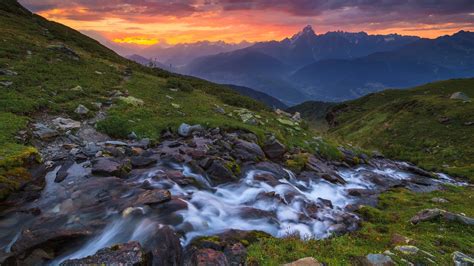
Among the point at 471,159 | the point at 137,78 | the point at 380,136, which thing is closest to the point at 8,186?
the point at 137,78

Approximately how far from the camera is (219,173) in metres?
18.6

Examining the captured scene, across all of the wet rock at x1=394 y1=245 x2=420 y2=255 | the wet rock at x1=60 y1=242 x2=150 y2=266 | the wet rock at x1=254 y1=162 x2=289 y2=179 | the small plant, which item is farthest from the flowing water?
the small plant

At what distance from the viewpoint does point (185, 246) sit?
1162 centimetres

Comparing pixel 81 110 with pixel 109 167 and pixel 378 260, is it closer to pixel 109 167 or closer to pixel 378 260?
pixel 109 167

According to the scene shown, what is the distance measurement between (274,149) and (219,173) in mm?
7218

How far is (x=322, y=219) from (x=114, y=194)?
10023 millimetres

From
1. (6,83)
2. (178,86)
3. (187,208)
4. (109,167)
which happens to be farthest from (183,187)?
(178,86)

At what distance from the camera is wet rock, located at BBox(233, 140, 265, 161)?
21.7m

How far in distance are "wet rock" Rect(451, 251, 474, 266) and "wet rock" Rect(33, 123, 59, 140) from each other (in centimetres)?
2097

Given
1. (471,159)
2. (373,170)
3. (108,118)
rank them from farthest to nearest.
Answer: (471,159)
(373,170)
(108,118)

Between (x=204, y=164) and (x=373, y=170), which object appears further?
(x=373, y=170)

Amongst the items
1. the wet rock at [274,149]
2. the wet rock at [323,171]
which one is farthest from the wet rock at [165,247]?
the wet rock at [323,171]

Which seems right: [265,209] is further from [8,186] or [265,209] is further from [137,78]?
[137,78]

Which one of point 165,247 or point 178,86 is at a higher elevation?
point 178,86
